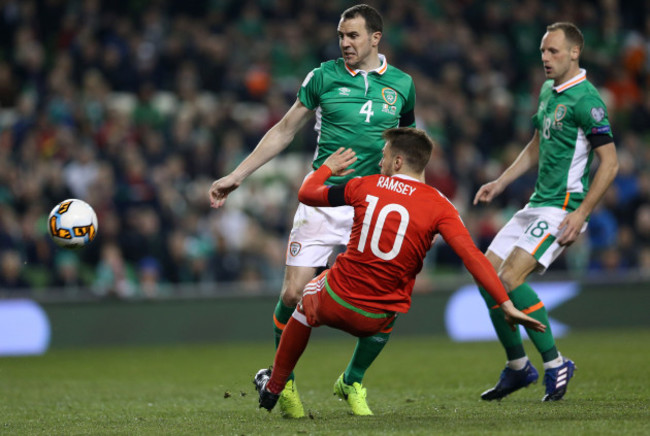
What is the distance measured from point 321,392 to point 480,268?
276 centimetres

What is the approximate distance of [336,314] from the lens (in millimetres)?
5648

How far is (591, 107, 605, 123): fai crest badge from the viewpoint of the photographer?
6766 mm

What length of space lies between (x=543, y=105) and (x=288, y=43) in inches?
410

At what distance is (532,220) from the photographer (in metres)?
7.05

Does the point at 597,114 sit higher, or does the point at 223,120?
the point at 597,114

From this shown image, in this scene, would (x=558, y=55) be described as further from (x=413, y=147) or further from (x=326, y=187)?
(x=326, y=187)

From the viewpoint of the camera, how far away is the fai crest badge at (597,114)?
677 centimetres

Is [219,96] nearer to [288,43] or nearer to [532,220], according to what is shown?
[288,43]

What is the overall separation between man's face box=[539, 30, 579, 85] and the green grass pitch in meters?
2.32

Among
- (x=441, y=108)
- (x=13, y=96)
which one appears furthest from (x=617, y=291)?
(x=13, y=96)

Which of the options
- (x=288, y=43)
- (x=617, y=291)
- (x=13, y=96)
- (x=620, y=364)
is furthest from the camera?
(x=288, y=43)

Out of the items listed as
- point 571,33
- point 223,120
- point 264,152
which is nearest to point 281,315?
point 264,152

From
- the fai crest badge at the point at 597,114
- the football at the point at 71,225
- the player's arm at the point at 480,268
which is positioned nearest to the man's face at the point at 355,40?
the player's arm at the point at 480,268

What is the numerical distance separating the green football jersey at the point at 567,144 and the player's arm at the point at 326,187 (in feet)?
6.14
